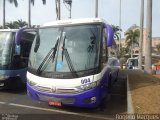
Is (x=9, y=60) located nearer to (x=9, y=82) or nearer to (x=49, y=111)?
(x=9, y=82)

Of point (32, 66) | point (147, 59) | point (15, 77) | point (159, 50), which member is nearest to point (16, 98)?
point (15, 77)

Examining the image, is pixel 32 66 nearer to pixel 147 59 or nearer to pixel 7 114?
pixel 7 114

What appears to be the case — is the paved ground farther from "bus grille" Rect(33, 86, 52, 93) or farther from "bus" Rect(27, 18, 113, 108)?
"bus grille" Rect(33, 86, 52, 93)

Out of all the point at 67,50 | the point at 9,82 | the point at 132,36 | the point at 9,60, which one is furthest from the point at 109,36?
the point at 132,36

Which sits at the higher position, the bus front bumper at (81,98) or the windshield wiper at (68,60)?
the windshield wiper at (68,60)

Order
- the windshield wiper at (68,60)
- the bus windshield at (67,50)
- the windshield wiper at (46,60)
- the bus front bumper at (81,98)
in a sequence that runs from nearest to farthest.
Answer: the bus front bumper at (81,98)
the windshield wiper at (68,60)
the bus windshield at (67,50)
the windshield wiper at (46,60)

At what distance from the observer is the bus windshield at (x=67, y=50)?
10016 mm

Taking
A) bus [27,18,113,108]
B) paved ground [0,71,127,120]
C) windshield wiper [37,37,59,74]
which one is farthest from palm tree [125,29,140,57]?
windshield wiper [37,37,59,74]

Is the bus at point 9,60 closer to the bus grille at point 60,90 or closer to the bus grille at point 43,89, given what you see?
the bus grille at point 43,89

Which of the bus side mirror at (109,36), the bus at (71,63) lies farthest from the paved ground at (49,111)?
the bus side mirror at (109,36)

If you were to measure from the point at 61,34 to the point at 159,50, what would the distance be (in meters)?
96.1

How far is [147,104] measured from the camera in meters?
9.44

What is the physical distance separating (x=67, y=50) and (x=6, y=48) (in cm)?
444

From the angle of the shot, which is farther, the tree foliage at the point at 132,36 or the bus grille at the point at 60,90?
the tree foliage at the point at 132,36
